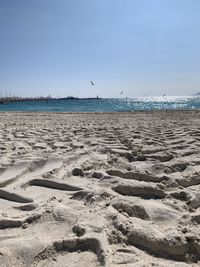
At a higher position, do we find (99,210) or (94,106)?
(99,210)

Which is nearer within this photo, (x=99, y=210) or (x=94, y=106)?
(x=99, y=210)

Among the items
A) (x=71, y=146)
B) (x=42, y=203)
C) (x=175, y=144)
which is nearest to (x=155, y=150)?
(x=175, y=144)

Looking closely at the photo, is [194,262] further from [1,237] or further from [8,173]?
[8,173]

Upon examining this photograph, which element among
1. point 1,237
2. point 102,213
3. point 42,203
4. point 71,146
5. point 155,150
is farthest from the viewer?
point 71,146

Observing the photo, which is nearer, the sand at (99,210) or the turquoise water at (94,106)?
the sand at (99,210)

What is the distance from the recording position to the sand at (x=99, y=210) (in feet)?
6.56

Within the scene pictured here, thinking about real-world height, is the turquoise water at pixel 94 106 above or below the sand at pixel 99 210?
below

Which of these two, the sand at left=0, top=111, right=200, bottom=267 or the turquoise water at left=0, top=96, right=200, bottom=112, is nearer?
the sand at left=0, top=111, right=200, bottom=267

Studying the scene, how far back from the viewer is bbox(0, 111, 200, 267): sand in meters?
2.00

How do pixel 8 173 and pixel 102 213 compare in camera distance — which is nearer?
pixel 102 213

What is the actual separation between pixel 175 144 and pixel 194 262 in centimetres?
402

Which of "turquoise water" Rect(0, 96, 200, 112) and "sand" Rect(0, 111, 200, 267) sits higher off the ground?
"sand" Rect(0, 111, 200, 267)

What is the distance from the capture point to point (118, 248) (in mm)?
2043

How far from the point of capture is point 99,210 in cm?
260
